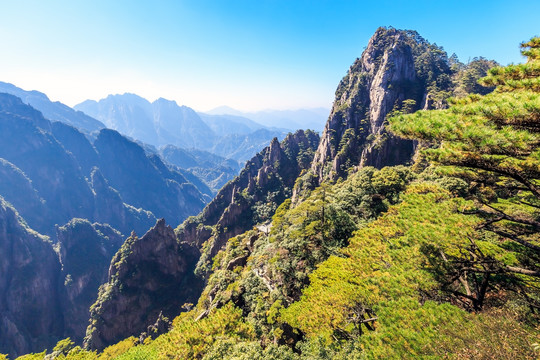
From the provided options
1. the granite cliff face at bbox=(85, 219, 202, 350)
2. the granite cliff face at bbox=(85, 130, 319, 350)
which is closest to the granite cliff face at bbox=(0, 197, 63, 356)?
the granite cliff face at bbox=(85, 130, 319, 350)

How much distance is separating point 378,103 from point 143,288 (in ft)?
279

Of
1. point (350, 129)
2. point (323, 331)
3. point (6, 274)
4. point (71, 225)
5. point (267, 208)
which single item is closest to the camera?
point (323, 331)

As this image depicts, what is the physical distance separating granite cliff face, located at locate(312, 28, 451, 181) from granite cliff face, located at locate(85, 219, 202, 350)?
50.6 metres

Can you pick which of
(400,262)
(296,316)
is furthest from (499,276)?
(296,316)

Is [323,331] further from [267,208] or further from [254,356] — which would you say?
[267,208]

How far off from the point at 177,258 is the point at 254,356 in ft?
217

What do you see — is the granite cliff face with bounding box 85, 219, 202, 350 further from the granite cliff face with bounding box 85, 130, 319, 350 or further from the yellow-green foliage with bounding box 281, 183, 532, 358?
the yellow-green foliage with bounding box 281, 183, 532, 358

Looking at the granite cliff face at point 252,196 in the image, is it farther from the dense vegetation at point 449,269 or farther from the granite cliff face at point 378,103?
the dense vegetation at point 449,269

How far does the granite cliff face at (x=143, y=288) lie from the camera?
2480 inches

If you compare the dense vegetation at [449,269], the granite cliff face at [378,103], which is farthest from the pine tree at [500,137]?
the granite cliff face at [378,103]

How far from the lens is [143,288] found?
6694cm

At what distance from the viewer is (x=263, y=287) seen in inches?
1145

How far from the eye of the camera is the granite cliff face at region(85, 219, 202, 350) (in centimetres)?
6300

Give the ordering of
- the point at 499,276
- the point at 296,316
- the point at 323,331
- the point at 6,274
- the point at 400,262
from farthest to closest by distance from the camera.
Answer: the point at 6,274
the point at 296,316
the point at 323,331
the point at 400,262
the point at 499,276
